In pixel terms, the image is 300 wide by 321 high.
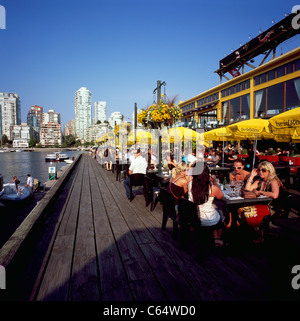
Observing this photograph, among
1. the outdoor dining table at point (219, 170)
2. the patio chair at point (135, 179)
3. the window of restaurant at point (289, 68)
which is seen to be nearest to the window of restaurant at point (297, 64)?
the window of restaurant at point (289, 68)

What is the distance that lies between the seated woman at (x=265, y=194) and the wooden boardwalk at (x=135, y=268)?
36cm

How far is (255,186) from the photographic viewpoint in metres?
3.86

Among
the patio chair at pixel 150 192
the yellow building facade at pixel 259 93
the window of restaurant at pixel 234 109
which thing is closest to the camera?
the patio chair at pixel 150 192

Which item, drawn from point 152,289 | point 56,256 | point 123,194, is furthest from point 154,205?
point 152,289

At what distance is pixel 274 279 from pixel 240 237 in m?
1.22

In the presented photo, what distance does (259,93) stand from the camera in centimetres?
2162

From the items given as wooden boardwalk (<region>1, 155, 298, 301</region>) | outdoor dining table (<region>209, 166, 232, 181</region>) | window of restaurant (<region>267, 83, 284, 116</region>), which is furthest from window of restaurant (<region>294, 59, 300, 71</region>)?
wooden boardwalk (<region>1, 155, 298, 301</region>)

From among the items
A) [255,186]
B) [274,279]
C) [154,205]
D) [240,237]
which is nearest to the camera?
[274,279]

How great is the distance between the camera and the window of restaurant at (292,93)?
1716cm

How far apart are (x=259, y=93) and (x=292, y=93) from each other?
165 inches

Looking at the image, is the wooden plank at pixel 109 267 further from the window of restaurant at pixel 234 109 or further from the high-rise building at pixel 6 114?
the high-rise building at pixel 6 114

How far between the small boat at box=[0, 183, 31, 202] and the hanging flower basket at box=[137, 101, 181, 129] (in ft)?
35.9
